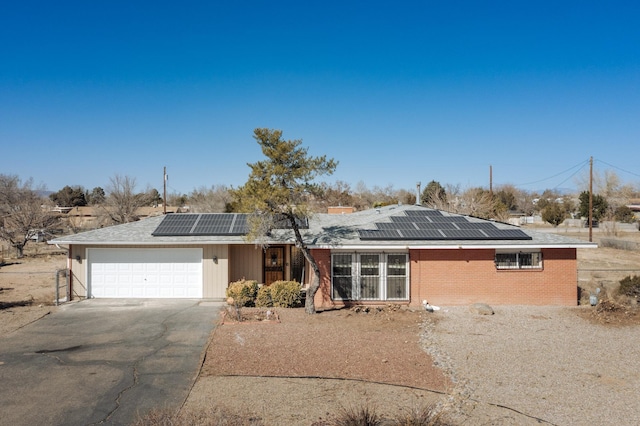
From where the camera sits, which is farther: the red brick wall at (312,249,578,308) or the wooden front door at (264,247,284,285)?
the wooden front door at (264,247,284,285)

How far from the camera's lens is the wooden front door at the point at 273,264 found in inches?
706

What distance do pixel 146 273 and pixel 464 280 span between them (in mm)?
12865

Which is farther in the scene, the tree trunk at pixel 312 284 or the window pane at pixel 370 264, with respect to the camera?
the window pane at pixel 370 264

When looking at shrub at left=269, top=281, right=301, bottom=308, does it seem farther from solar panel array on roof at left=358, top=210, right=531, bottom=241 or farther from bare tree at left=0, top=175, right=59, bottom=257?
bare tree at left=0, top=175, right=59, bottom=257

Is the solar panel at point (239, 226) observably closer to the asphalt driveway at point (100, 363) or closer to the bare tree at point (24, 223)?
the asphalt driveway at point (100, 363)

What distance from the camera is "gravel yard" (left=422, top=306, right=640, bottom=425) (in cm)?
750

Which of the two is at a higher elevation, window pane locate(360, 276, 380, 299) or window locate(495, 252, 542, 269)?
window locate(495, 252, 542, 269)

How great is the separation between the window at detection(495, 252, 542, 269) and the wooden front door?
29.1 ft

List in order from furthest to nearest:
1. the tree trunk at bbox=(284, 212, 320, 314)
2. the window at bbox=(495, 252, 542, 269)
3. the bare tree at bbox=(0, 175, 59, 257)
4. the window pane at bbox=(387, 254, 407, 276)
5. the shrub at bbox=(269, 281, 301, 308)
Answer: the bare tree at bbox=(0, 175, 59, 257)
the window at bbox=(495, 252, 542, 269)
the window pane at bbox=(387, 254, 407, 276)
the shrub at bbox=(269, 281, 301, 308)
the tree trunk at bbox=(284, 212, 320, 314)

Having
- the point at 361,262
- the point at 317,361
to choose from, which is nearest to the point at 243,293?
the point at 361,262

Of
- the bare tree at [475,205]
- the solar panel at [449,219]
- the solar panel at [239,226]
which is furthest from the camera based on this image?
the bare tree at [475,205]

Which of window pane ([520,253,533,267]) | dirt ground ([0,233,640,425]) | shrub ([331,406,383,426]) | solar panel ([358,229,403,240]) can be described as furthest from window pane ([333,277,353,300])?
shrub ([331,406,383,426])

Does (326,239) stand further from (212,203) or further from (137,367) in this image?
(212,203)

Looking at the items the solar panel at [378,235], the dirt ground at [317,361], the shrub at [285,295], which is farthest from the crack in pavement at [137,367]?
the solar panel at [378,235]
